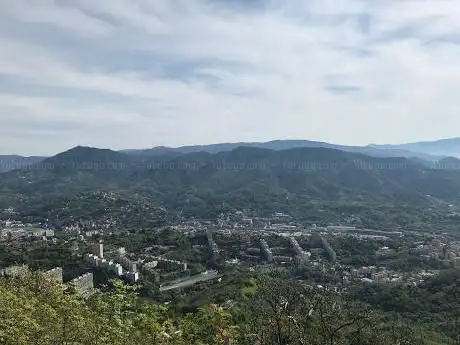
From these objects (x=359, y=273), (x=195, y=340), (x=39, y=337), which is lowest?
(x=359, y=273)

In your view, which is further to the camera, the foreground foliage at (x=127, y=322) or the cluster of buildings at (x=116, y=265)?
the cluster of buildings at (x=116, y=265)

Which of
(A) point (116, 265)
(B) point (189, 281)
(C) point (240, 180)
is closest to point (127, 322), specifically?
(B) point (189, 281)

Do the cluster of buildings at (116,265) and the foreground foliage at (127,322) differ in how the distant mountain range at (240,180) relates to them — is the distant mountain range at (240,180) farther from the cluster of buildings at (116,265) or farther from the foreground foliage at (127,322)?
the foreground foliage at (127,322)

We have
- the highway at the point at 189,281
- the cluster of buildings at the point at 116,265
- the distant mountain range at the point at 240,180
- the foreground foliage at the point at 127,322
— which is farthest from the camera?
the distant mountain range at the point at 240,180

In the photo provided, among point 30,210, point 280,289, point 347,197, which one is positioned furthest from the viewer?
point 347,197

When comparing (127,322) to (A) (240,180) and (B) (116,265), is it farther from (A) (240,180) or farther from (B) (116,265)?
(A) (240,180)

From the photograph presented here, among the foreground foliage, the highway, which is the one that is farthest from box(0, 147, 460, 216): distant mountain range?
the foreground foliage

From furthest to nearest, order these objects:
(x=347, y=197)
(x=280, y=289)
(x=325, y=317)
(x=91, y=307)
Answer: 1. (x=347, y=197)
2. (x=280, y=289)
3. (x=325, y=317)
4. (x=91, y=307)

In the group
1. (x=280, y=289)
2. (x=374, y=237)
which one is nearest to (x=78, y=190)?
(x=374, y=237)

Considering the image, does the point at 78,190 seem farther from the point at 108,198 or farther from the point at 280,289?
the point at 280,289

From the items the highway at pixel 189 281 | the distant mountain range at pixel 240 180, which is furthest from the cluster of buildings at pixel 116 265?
the distant mountain range at pixel 240 180

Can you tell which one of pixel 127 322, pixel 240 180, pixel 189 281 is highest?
pixel 127 322
